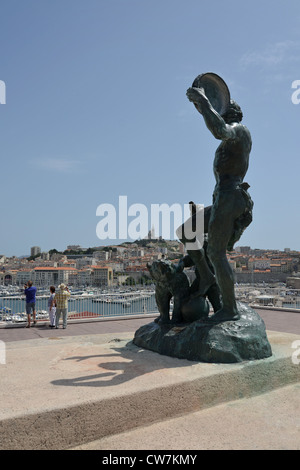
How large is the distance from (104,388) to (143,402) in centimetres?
34

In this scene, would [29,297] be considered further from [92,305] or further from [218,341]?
[218,341]

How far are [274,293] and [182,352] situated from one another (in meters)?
12.8

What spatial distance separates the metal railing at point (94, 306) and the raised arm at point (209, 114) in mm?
8141

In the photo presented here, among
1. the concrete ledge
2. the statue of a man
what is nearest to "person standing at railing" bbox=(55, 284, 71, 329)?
the concrete ledge

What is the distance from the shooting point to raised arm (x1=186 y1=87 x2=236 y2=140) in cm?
399

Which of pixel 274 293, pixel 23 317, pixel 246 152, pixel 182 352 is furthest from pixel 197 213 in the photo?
pixel 274 293

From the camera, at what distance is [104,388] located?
3.02 m

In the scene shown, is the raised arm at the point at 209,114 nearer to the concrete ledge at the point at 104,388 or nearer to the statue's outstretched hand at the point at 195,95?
the statue's outstretched hand at the point at 195,95

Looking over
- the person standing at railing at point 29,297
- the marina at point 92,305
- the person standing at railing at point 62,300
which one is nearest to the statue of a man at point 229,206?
the person standing at railing at point 62,300

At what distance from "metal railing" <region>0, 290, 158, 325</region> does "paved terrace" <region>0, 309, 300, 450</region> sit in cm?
673

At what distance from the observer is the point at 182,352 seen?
4.16 m

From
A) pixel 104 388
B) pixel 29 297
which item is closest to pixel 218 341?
pixel 104 388

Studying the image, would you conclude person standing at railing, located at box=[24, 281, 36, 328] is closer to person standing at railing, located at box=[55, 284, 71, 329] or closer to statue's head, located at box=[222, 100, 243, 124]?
person standing at railing, located at box=[55, 284, 71, 329]

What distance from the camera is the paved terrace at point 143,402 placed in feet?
8.41
